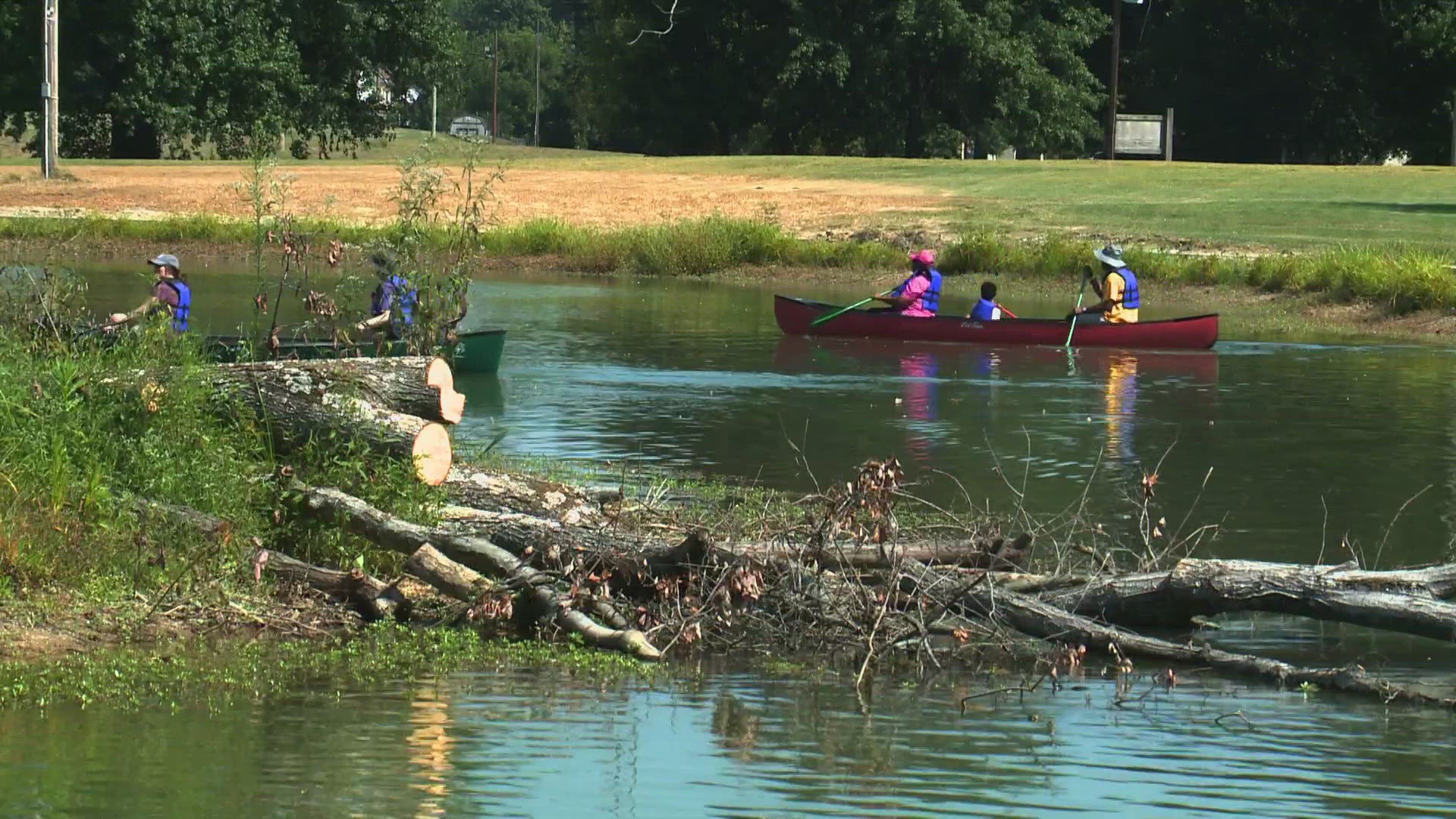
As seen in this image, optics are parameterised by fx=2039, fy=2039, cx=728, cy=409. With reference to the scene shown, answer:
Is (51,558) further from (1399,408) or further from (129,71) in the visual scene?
(129,71)

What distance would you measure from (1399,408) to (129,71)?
40748 millimetres

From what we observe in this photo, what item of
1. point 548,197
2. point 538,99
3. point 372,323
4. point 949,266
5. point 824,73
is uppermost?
Result: point 538,99

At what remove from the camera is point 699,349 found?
23469 millimetres

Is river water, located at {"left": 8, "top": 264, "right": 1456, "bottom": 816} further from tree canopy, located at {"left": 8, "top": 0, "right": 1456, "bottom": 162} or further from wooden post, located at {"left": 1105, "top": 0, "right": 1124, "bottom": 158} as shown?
tree canopy, located at {"left": 8, "top": 0, "right": 1456, "bottom": 162}

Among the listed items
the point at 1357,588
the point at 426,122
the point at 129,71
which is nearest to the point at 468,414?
the point at 1357,588

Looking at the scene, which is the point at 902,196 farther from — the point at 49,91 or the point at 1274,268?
the point at 49,91

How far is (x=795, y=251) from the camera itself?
116 feet

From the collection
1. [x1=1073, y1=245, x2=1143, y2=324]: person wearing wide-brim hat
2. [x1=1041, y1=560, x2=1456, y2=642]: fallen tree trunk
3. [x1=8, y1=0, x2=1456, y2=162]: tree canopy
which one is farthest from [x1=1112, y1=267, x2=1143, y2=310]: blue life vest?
[x1=8, y1=0, x2=1456, y2=162]: tree canopy

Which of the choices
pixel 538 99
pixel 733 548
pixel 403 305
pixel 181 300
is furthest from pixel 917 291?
pixel 538 99

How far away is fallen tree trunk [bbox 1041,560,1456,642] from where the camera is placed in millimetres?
8758

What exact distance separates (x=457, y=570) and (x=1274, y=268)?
78.3 ft

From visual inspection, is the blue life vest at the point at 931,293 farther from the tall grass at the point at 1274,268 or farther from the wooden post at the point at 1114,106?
the wooden post at the point at 1114,106

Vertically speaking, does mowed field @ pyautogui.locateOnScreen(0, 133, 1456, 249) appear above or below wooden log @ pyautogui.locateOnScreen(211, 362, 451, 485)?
above

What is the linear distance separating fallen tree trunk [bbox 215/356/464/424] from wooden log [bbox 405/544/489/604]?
163 cm
